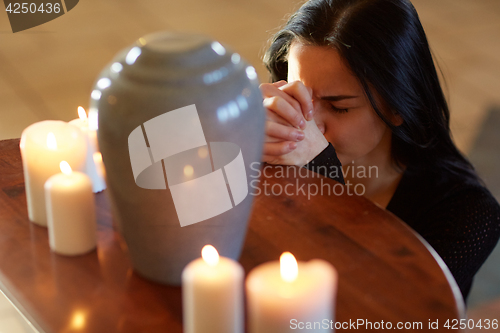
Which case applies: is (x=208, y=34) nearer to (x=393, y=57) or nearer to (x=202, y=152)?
(x=393, y=57)

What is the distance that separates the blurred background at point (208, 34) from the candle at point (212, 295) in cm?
129

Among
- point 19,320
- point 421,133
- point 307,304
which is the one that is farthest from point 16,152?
point 421,133

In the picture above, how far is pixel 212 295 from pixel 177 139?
14 cm

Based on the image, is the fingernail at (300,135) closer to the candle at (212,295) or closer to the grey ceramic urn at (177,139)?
the grey ceramic urn at (177,139)

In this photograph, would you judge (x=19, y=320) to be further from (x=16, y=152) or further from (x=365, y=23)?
(x=365, y=23)

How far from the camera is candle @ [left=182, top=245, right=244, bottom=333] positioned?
0.44 meters

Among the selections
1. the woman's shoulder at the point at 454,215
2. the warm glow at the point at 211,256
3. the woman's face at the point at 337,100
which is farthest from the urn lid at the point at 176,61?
the woman's shoulder at the point at 454,215

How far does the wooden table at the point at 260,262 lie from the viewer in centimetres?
52

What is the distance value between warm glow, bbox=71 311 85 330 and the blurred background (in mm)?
1327

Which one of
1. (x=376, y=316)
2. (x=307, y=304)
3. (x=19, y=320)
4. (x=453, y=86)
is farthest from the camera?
(x=453, y=86)

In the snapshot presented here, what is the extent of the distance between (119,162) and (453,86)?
2301 mm

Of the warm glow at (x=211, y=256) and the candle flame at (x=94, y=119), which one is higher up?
the candle flame at (x=94, y=119)

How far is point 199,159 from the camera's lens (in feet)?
1.60

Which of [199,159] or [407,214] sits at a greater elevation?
[199,159]
